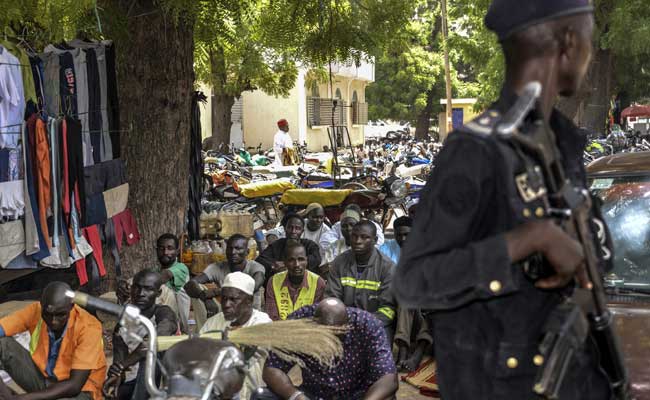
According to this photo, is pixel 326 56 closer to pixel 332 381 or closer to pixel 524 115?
pixel 332 381

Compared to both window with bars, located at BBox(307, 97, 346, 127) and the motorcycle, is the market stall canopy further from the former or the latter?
the motorcycle

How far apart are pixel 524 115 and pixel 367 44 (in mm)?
6302

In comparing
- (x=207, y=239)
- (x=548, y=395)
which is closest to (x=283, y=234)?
(x=207, y=239)

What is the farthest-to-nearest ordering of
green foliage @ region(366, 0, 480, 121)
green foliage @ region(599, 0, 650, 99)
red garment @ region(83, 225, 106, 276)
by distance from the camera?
green foliage @ region(366, 0, 480, 121) → green foliage @ region(599, 0, 650, 99) → red garment @ region(83, 225, 106, 276)

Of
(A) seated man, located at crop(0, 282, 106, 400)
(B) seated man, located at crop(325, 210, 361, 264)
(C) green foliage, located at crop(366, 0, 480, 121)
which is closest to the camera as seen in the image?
(A) seated man, located at crop(0, 282, 106, 400)

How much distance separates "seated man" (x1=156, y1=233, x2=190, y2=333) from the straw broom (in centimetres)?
259

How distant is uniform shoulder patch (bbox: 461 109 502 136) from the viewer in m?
1.94

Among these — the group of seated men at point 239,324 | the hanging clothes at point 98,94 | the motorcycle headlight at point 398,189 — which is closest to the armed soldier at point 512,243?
the group of seated men at point 239,324

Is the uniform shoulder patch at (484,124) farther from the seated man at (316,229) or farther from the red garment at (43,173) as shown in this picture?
the seated man at (316,229)

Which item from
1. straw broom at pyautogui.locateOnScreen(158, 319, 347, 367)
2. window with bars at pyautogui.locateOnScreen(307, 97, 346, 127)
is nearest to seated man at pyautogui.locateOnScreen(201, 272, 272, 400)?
straw broom at pyautogui.locateOnScreen(158, 319, 347, 367)

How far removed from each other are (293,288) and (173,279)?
104 centimetres

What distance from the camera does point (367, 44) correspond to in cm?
801

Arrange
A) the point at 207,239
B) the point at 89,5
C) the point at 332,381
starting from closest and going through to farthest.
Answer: the point at 332,381, the point at 89,5, the point at 207,239

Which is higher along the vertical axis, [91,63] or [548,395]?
[91,63]
